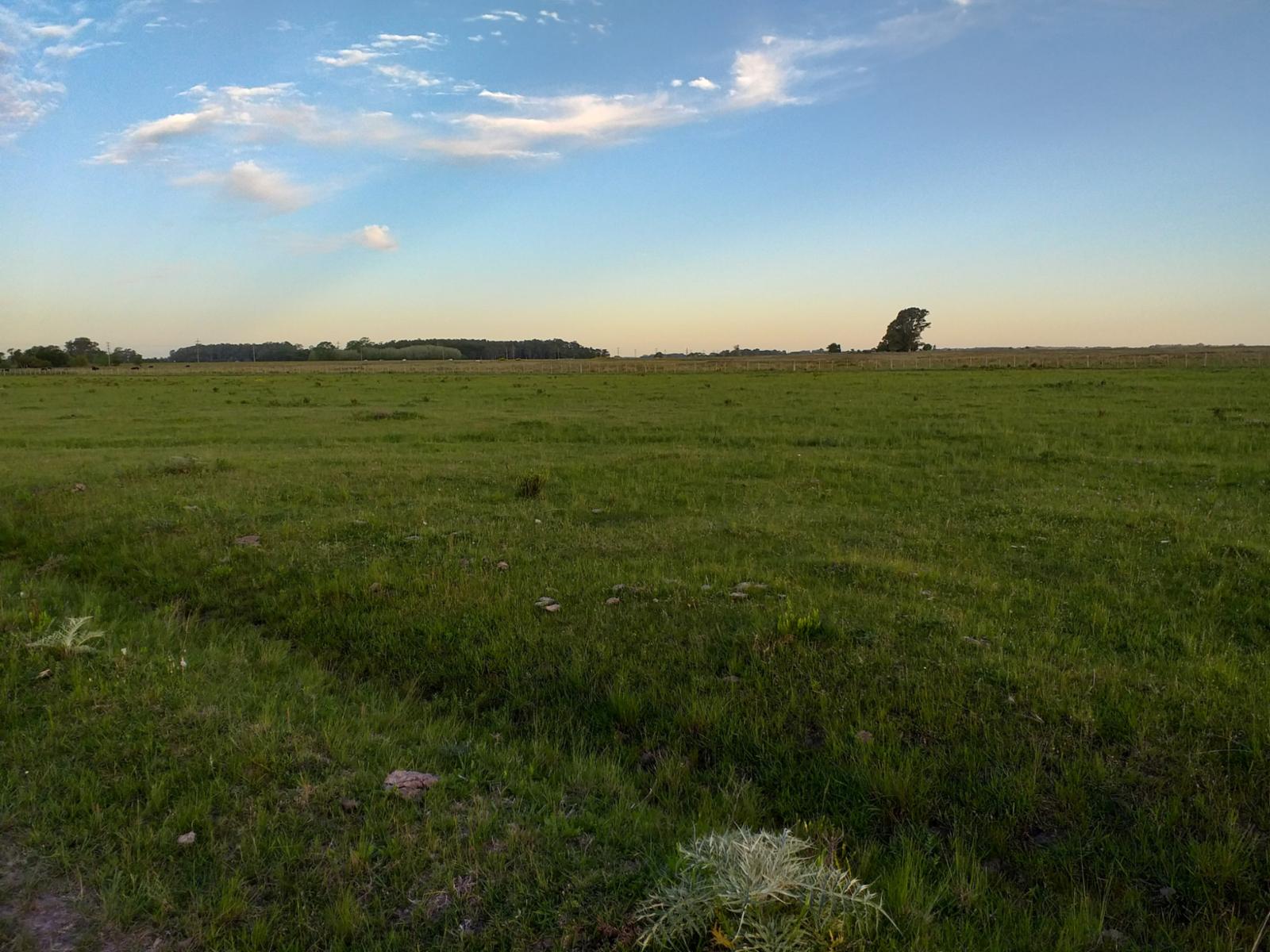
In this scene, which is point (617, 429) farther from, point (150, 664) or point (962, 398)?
point (962, 398)

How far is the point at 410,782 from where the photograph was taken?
4.55 meters

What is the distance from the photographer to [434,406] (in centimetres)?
3703

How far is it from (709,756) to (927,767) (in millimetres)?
1449

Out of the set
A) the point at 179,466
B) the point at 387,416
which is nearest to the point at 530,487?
the point at 179,466

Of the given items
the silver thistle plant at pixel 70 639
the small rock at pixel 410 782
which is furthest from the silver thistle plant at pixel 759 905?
the silver thistle plant at pixel 70 639

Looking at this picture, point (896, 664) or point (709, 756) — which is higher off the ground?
point (896, 664)

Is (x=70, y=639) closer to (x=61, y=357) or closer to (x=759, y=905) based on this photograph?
(x=759, y=905)

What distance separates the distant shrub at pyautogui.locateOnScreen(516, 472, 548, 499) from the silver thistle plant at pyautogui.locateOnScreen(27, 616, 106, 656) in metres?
7.36

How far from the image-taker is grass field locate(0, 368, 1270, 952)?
3666mm

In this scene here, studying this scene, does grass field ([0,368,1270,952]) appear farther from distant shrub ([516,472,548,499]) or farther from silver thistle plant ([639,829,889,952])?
distant shrub ([516,472,548,499])

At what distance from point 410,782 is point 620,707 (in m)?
1.73

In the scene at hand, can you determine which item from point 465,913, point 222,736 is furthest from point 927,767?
point 222,736

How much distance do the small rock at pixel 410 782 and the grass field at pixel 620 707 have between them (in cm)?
10

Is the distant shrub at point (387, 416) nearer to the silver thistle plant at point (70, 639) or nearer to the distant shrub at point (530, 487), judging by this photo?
the distant shrub at point (530, 487)
